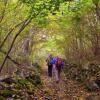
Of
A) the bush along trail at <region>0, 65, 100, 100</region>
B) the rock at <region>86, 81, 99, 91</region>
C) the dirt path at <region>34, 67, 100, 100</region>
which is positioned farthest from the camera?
the rock at <region>86, 81, 99, 91</region>

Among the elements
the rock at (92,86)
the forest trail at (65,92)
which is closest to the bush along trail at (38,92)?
the forest trail at (65,92)

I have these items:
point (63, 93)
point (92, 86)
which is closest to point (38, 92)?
point (63, 93)

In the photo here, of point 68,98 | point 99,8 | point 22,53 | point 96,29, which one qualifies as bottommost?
point 68,98

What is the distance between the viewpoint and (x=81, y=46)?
69.3 ft

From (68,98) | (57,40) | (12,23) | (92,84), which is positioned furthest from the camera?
(57,40)

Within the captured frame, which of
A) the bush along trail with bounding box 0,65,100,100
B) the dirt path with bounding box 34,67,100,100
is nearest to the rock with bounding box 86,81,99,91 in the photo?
the bush along trail with bounding box 0,65,100,100

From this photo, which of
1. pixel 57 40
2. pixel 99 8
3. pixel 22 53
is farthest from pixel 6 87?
pixel 57 40

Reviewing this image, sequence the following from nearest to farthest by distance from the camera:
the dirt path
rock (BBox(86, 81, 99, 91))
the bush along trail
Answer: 1. the bush along trail
2. the dirt path
3. rock (BBox(86, 81, 99, 91))

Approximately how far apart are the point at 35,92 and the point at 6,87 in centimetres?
196

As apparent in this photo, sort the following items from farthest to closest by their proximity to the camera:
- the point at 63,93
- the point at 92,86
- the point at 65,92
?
the point at 92,86
the point at 65,92
the point at 63,93

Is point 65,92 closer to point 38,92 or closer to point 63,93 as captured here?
point 63,93

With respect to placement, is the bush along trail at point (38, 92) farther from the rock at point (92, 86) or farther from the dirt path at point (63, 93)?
the rock at point (92, 86)

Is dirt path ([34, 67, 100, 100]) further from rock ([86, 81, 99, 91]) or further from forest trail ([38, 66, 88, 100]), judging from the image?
rock ([86, 81, 99, 91])

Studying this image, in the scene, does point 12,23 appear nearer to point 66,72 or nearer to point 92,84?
point 92,84
